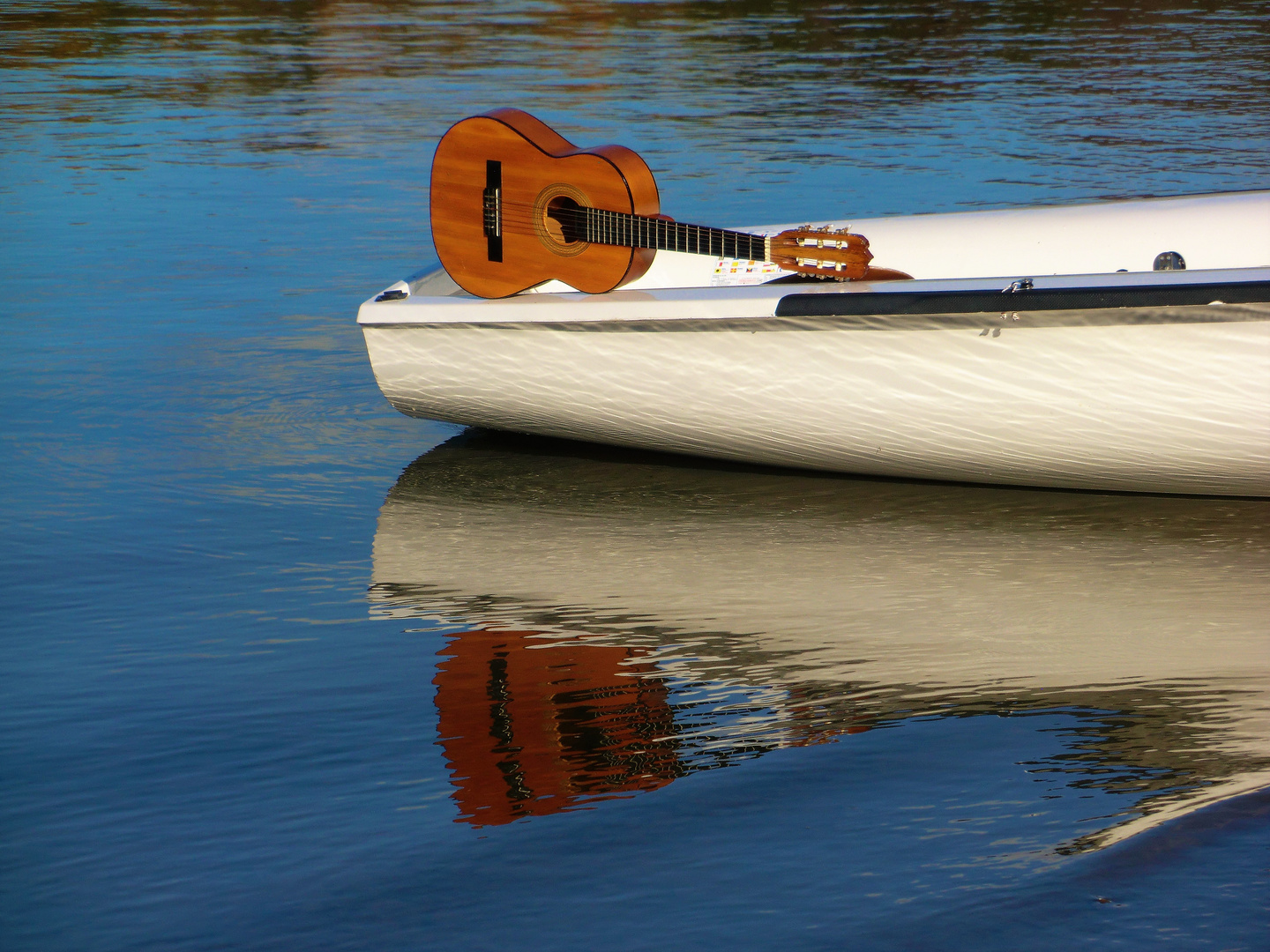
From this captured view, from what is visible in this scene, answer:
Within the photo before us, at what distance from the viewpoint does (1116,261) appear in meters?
5.53

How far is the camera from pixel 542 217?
511cm

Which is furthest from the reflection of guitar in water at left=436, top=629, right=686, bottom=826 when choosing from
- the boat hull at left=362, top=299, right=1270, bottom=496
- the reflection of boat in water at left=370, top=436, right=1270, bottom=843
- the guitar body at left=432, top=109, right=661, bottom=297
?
the guitar body at left=432, top=109, right=661, bottom=297

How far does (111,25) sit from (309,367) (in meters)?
16.3

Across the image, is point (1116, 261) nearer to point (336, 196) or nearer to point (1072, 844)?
point (1072, 844)

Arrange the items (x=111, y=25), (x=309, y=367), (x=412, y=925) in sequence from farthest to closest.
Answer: (x=111, y=25), (x=309, y=367), (x=412, y=925)

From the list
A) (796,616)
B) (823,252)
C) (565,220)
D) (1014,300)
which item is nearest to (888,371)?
(1014,300)

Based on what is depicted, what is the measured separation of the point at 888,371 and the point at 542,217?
4.54 feet

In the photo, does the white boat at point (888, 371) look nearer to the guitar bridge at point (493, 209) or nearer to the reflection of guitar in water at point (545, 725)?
the guitar bridge at point (493, 209)

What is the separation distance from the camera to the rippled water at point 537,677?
8.55 ft

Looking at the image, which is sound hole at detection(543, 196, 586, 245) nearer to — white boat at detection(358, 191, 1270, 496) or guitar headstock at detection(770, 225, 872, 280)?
white boat at detection(358, 191, 1270, 496)

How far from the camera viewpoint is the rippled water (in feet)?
8.55

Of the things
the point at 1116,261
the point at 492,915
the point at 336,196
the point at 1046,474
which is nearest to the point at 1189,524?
the point at 1046,474

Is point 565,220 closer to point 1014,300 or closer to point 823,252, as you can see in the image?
point 823,252

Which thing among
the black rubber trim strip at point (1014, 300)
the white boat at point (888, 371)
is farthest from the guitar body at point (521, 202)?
the black rubber trim strip at point (1014, 300)
